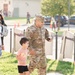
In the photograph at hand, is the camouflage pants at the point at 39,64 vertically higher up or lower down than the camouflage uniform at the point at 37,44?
lower down

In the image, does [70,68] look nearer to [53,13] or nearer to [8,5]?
[53,13]

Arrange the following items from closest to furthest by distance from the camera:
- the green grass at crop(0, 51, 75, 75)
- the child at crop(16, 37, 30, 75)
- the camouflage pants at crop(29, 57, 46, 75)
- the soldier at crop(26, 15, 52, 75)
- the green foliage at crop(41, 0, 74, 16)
Answer: the child at crop(16, 37, 30, 75) < the soldier at crop(26, 15, 52, 75) < the camouflage pants at crop(29, 57, 46, 75) < the green grass at crop(0, 51, 75, 75) < the green foliage at crop(41, 0, 74, 16)

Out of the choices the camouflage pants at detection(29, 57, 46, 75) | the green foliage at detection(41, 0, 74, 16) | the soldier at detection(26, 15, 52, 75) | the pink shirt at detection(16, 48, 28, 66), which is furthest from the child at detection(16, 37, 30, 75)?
the green foliage at detection(41, 0, 74, 16)

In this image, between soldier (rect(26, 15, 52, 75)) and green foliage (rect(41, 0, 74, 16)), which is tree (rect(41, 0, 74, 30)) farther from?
soldier (rect(26, 15, 52, 75))

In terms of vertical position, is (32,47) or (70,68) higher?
(32,47)

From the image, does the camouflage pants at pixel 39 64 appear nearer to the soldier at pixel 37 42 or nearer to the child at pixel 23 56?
the soldier at pixel 37 42

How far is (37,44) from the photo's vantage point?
780cm

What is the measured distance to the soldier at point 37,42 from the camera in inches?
300

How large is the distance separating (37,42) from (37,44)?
0.05 metres

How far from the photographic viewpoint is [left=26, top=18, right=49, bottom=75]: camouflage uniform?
7.68m

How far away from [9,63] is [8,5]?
6059 centimetres

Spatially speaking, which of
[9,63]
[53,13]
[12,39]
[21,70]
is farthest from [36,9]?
[21,70]

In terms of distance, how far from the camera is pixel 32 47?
7793mm

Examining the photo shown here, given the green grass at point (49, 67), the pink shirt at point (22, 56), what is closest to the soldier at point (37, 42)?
the pink shirt at point (22, 56)
